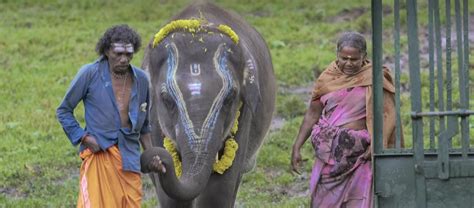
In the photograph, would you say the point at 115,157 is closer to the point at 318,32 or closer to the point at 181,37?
the point at 181,37

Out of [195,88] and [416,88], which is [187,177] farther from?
[416,88]

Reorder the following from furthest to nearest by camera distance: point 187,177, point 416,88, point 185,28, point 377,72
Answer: point 185,28
point 187,177
point 377,72
point 416,88

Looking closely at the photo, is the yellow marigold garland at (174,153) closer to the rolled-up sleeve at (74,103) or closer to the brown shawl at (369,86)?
the rolled-up sleeve at (74,103)

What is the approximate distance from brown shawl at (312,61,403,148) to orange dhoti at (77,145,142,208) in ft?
5.30

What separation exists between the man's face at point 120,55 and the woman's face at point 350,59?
149 centimetres

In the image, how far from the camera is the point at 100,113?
711 cm

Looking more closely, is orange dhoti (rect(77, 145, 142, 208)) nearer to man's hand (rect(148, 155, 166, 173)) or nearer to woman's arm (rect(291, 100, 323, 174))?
man's hand (rect(148, 155, 166, 173))

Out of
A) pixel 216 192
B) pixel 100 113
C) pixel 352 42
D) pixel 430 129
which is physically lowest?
pixel 216 192

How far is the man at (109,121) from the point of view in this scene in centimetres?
709

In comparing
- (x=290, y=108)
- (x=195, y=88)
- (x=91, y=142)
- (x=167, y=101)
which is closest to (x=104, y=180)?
(x=91, y=142)

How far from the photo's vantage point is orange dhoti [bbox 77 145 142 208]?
7.11 m

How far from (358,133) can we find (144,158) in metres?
1.91

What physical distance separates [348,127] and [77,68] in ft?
25.8

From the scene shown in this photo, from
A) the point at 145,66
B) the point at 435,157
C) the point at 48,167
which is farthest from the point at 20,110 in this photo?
the point at 435,157
